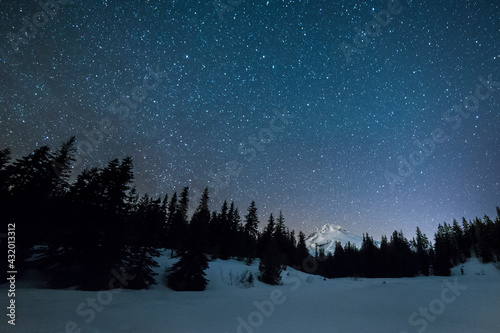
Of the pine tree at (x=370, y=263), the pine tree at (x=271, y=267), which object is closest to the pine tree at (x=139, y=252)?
the pine tree at (x=271, y=267)

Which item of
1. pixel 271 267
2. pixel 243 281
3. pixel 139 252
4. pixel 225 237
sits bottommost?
pixel 243 281

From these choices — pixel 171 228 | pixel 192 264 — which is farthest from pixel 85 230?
pixel 171 228

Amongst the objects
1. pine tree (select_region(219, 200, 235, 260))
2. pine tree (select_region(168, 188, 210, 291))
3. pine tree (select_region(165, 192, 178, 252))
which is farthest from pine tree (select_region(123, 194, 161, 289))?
pine tree (select_region(219, 200, 235, 260))

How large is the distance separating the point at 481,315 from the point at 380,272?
68345 mm

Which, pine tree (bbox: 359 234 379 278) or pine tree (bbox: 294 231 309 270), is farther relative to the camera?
pine tree (bbox: 359 234 379 278)

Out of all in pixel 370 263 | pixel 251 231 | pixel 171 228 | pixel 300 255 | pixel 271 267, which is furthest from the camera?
pixel 370 263

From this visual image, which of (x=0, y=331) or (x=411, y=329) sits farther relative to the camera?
(x=411, y=329)

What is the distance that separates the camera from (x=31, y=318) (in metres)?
6.09

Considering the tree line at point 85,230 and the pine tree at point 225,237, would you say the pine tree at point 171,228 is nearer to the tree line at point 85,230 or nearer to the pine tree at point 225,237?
the pine tree at point 225,237

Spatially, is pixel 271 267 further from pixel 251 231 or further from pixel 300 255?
pixel 300 255

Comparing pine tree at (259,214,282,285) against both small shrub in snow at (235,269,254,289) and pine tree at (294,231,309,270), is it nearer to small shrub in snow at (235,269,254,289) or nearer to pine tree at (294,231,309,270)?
small shrub in snow at (235,269,254,289)

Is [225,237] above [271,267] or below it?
→ above

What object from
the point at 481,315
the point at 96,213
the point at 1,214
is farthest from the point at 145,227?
the point at 481,315

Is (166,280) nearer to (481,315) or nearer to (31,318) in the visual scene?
(31,318)
